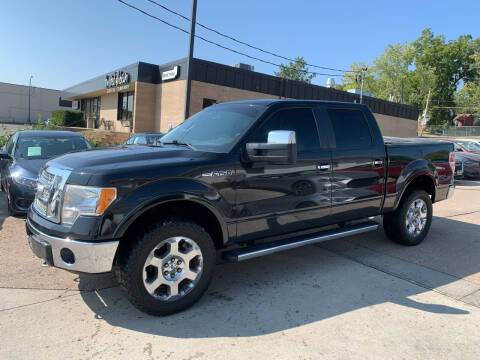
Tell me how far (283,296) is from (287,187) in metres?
1.09

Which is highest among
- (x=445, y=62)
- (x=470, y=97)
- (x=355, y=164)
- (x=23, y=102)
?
(x=445, y=62)

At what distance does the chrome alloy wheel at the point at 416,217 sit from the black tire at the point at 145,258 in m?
3.36

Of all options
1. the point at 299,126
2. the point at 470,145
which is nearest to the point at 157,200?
the point at 299,126

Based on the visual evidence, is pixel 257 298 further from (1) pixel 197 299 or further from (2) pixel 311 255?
(2) pixel 311 255

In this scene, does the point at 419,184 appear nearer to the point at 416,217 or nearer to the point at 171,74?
the point at 416,217

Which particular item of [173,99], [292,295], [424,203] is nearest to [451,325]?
[292,295]

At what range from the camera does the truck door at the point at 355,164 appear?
4398 millimetres

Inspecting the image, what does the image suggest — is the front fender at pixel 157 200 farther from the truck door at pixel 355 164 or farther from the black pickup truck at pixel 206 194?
the truck door at pixel 355 164

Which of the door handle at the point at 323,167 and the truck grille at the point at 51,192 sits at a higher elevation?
the door handle at the point at 323,167

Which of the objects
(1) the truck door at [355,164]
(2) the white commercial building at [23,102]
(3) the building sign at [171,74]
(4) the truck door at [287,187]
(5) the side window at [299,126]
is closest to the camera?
(4) the truck door at [287,187]

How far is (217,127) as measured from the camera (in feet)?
13.3

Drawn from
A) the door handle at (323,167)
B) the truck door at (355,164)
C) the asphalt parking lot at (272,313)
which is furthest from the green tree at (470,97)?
the door handle at (323,167)

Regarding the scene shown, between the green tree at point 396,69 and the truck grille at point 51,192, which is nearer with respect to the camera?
the truck grille at point 51,192

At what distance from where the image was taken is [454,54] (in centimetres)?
6397
